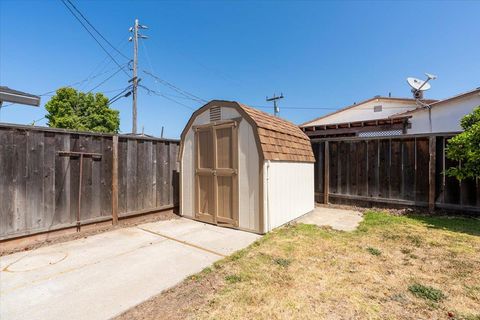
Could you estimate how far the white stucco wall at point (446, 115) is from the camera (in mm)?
8500

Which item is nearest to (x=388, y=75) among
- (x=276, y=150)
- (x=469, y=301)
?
(x=276, y=150)

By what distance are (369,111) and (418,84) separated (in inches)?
165

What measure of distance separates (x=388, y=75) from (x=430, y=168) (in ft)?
30.0

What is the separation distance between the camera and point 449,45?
7.82 m

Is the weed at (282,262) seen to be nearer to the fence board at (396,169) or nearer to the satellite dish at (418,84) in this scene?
the fence board at (396,169)

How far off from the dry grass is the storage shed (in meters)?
0.78

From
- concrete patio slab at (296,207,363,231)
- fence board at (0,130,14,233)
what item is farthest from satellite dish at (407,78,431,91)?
fence board at (0,130,14,233)

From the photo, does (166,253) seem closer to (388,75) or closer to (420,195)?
(420,195)

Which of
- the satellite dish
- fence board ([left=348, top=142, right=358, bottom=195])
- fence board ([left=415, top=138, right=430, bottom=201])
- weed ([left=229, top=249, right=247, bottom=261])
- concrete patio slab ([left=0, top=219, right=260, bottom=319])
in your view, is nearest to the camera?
concrete patio slab ([left=0, top=219, right=260, bottom=319])

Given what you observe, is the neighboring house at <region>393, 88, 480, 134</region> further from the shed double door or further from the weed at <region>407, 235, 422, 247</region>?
the shed double door

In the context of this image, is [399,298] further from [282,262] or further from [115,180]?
[115,180]

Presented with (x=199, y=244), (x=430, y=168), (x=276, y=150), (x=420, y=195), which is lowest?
(x=199, y=244)

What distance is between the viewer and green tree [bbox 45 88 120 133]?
21.4 metres

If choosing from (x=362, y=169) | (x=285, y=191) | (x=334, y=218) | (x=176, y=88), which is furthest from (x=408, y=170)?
(x=176, y=88)
